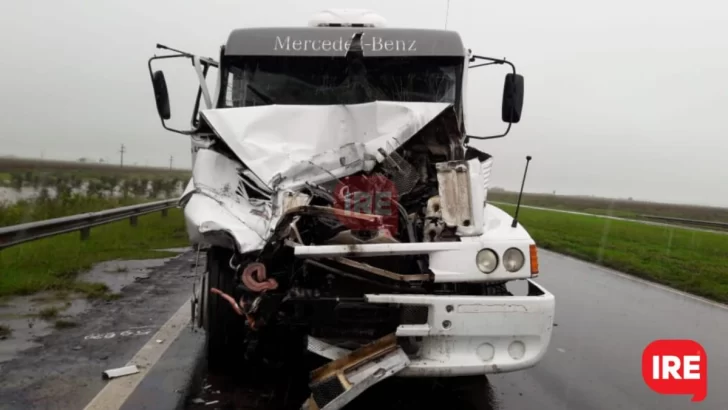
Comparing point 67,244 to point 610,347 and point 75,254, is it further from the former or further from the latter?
point 610,347

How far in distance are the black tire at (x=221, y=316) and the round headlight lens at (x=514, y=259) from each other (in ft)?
6.36

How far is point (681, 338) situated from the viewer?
725cm

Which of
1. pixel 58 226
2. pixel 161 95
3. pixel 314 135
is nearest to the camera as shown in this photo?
pixel 314 135

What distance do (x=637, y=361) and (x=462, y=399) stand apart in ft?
7.48

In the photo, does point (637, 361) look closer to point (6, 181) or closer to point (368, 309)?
point (368, 309)

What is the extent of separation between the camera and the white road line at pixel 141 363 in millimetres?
4500

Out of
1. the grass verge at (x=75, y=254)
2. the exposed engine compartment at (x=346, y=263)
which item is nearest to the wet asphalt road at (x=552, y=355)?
the exposed engine compartment at (x=346, y=263)

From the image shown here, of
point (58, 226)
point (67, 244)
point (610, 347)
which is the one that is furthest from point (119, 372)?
point (67, 244)

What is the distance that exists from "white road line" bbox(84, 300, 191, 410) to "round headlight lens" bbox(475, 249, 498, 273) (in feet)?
8.52

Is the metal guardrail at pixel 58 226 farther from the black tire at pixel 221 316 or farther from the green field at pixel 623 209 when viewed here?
the green field at pixel 623 209

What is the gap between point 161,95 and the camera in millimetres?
7148

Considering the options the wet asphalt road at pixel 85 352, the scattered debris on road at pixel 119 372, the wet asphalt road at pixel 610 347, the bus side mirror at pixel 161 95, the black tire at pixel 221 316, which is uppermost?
the bus side mirror at pixel 161 95

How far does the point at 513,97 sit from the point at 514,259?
3352 mm

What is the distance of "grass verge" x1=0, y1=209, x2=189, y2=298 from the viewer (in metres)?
8.60
